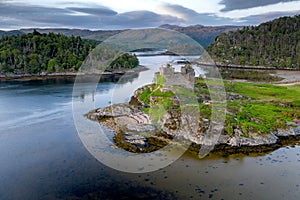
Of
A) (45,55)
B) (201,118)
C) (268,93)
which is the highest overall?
(45,55)

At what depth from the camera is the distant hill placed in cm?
11971

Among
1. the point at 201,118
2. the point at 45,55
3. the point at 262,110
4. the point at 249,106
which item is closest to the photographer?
the point at 201,118

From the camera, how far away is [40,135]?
3681cm

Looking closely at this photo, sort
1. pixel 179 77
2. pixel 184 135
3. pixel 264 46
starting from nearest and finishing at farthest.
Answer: pixel 184 135
pixel 179 77
pixel 264 46

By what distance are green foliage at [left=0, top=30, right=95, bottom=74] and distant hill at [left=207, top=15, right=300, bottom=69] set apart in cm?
6111

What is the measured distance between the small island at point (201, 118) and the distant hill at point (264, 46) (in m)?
69.8

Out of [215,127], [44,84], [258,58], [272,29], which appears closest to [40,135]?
[215,127]

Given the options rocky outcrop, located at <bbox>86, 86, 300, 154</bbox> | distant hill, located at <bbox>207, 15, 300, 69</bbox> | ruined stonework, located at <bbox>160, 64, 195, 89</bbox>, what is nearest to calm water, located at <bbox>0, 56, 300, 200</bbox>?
rocky outcrop, located at <bbox>86, 86, 300, 154</bbox>

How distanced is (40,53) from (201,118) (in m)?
81.4

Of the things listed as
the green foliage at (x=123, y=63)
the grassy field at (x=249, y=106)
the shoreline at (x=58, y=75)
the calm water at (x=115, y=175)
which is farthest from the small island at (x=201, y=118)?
the green foliage at (x=123, y=63)

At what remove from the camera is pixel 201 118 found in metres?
36.5

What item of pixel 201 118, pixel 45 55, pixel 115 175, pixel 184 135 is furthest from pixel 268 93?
pixel 45 55

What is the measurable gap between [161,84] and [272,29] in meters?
116

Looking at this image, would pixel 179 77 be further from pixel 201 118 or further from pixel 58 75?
pixel 58 75
